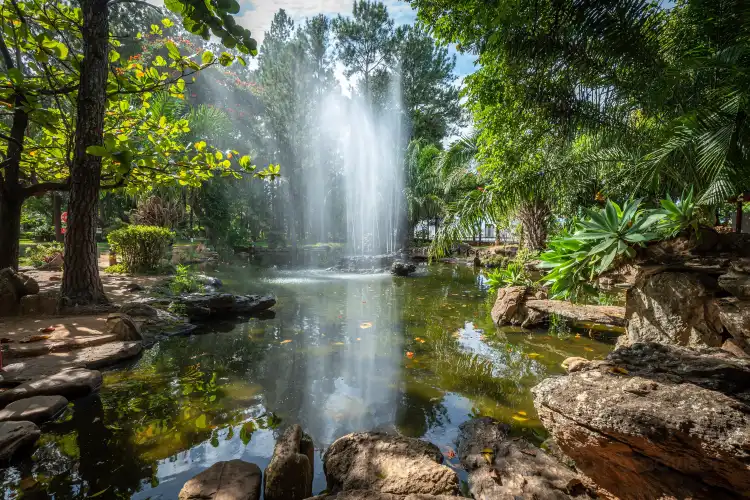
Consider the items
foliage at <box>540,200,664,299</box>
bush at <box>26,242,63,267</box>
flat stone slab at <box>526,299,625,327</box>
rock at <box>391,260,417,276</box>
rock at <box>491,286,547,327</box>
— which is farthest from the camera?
rock at <box>391,260,417,276</box>

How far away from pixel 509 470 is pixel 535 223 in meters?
8.14

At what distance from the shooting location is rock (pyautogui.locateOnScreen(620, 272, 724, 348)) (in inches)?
121

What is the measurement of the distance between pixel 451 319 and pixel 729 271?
11.0 feet

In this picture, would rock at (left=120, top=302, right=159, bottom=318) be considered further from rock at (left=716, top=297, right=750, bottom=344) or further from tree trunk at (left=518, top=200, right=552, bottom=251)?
tree trunk at (left=518, top=200, right=552, bottom=251)

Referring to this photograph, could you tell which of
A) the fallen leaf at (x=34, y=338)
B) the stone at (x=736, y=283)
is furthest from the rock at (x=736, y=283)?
the fallen leaf at (x=34, y=338)

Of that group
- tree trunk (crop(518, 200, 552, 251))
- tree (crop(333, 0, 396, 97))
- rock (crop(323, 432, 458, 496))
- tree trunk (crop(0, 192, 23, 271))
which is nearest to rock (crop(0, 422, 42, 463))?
rock (crop(323, 432, 458, 496))

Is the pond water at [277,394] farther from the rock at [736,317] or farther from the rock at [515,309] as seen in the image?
the rock at [736,317]

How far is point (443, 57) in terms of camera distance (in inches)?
985

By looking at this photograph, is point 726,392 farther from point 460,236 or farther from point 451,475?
point 460,236

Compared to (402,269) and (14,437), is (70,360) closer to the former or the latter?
(14,437)

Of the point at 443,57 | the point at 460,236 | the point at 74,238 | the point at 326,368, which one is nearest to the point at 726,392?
the point at 326,368

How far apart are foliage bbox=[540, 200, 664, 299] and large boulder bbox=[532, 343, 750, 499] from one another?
5.97 ft

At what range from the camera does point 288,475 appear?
68.4 inches

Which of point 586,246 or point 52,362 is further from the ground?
point 586,246
